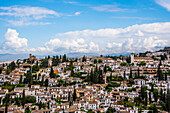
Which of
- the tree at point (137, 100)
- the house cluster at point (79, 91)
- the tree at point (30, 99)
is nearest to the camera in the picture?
the house cluster at point (79, 91)

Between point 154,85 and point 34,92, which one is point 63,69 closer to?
point 34,92

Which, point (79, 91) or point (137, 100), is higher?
point (79, 91)

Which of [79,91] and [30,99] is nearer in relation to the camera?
[30,99]

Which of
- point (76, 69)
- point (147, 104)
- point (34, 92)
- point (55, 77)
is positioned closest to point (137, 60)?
point (76, 69)

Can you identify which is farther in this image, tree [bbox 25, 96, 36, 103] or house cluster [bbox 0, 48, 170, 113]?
tree [bbox 25, 96, 36, 103]

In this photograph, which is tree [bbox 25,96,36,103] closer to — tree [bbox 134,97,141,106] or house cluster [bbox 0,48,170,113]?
house cluster [bbox 0,48,170,113]

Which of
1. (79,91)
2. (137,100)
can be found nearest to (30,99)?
(79,91)

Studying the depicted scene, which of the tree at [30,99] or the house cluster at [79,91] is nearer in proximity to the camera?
the house cluster at [79,91]

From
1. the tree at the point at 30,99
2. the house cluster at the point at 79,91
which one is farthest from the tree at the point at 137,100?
the tree at the point at 30,99

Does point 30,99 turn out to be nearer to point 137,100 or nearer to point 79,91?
point 79,91

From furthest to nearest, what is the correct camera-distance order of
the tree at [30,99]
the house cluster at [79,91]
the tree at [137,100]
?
the tree at [30,99], the tree at [137,100], the house cluster at [79,91]

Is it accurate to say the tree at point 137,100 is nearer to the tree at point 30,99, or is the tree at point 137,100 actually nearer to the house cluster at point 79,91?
the house cluster at point 79,91

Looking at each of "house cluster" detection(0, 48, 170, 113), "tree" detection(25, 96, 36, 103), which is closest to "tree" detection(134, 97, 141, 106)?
"house cluster" detection(0, 48, 170, 113)
